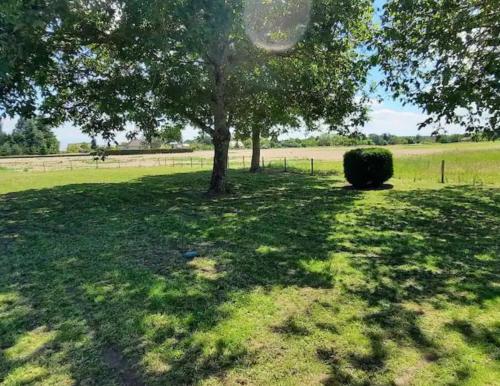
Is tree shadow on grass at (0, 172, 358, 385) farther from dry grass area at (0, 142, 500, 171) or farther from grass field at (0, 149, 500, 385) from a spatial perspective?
dry grass area at (0, 142, 500, 171)

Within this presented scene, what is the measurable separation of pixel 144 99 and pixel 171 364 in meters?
8.26

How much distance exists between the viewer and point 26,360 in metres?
2.88

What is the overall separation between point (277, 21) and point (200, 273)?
6.99 m

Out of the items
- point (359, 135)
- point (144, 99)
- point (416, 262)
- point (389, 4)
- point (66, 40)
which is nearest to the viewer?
point (416, 262)

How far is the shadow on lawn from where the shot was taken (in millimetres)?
2957

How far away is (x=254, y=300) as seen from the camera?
12.7 feet

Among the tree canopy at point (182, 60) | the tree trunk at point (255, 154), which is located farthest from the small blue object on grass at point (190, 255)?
the tree trunk at point (255, 154)

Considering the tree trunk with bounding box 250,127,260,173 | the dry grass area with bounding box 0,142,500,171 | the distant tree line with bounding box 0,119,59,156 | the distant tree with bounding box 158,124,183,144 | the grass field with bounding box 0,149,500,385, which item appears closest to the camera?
the grass field with bounding box 0,149,500,385

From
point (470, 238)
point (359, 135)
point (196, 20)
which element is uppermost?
point (196, 20)

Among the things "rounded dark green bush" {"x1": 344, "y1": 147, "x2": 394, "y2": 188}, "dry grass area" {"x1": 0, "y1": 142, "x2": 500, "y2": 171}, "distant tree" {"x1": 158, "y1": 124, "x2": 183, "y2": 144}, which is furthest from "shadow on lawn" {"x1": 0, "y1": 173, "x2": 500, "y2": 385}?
"dry grass area" {"x1": 0, "y1": 142, "x2": 500, "y2": 171}

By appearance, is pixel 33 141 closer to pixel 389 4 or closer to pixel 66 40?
pixel 66 40

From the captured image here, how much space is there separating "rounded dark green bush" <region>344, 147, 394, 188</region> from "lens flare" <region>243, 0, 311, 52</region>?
437cm

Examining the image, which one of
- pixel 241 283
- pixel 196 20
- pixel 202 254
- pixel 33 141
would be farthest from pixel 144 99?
pixel 33 141

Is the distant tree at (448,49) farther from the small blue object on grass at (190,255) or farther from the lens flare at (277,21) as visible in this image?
the small blue object on grass at (190,255)
